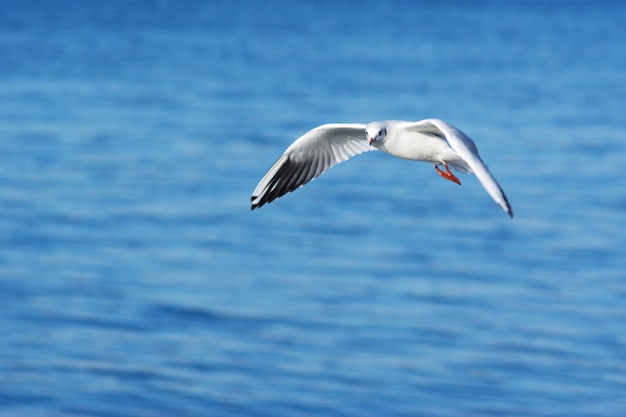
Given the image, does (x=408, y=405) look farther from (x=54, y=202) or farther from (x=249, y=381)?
(x=54, y=202)

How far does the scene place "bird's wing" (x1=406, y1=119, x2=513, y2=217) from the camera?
7172mm

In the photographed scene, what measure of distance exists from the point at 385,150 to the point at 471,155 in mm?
1061

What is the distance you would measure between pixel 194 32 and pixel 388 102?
127 ft

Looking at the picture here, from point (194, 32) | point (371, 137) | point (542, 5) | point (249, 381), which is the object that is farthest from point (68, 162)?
point (542, 5)

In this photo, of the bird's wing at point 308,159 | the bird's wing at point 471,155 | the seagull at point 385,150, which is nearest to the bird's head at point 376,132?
the seagull at point 385,150

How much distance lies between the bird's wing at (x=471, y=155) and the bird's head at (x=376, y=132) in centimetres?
17

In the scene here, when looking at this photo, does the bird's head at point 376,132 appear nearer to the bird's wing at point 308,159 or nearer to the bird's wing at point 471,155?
the bird's wing at point 471,155

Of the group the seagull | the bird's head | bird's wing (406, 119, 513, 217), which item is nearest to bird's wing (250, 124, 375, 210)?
the seagull

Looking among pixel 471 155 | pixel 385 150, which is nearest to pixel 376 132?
pixel 385 150

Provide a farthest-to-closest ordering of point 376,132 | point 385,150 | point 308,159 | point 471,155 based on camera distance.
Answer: point 308,159, point 385,150, point 376,132, point 471,155

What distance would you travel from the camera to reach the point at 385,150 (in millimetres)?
8555

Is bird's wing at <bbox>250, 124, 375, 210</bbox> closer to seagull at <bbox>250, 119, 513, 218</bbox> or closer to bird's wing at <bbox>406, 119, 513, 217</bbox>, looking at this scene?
seagull at <bbox>250, 119, 513, 218</bbox>

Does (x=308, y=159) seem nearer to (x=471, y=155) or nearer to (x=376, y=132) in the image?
(x=376, y=132)

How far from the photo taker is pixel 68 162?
27688 millimetres
